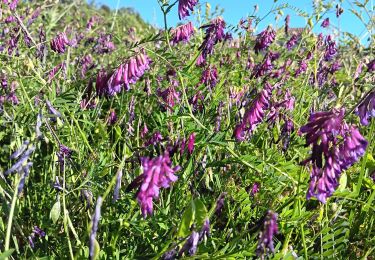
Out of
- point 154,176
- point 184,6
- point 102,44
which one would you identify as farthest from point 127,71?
point 102,44

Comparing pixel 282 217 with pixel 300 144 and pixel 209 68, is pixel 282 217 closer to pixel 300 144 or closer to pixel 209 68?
pixel 300 144

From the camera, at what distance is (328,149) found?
49.3 inches

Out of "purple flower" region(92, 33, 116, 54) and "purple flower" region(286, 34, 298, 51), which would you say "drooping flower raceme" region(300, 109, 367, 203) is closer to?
"purple flower" region(286, 34, 298, 51)

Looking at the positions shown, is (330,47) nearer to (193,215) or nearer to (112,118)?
(112,118)

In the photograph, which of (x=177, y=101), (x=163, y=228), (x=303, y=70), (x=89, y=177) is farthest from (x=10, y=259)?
(x=303, y=70)

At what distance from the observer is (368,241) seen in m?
1.88

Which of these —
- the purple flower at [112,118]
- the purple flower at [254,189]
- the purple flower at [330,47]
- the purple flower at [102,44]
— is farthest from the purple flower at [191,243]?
the purple flower at [102,44]

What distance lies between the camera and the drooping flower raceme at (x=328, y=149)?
1228 millimetres

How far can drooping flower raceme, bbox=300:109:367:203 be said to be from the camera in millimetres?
1228

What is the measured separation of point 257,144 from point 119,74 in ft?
3.30

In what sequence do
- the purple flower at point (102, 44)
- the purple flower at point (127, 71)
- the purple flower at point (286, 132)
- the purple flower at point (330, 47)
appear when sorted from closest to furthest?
the purple flower at point (127, 71), the purple flower at point (286, 132), the purple flower at point (330, 47), the purple flower at point (102, 44)

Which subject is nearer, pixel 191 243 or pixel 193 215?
pixel 193 215

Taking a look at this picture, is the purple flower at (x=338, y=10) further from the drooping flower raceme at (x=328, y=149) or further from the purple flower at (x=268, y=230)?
the purple flower at (x=268, y=230)

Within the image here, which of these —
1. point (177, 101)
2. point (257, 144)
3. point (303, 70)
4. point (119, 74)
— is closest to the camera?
point (119, 74)
